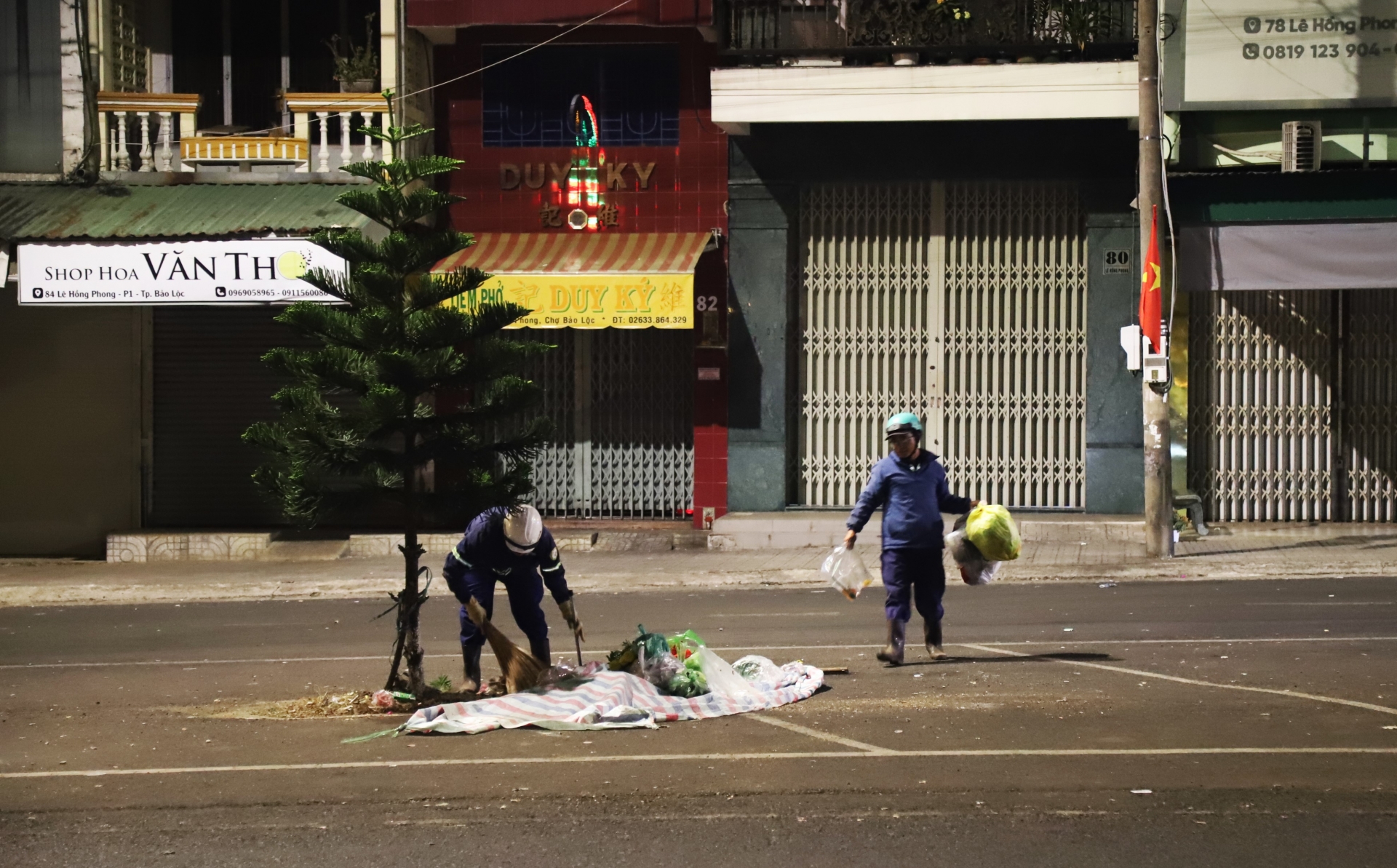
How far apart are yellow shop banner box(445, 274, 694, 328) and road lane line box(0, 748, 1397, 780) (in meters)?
10.7

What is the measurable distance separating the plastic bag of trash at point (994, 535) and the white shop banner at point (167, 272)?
9.43 m

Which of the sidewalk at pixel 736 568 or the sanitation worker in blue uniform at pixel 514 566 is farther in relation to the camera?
the sidewalk at pixel 736 568

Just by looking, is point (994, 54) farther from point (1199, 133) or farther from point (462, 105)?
point (462, 105)

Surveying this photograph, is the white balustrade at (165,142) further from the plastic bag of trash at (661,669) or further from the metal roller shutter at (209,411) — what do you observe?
the plastic bag of trash at (661,669)

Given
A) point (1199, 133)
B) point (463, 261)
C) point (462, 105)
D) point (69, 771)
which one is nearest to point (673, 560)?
point (463, 261)

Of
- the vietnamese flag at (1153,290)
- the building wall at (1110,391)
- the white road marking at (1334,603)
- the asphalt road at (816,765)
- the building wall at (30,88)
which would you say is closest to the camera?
the asphalt road at (816,765)

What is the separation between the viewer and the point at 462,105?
66.0 feet

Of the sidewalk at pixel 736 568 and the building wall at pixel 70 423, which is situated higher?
the building wall at pixel 70 423

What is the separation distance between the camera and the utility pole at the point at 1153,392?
54.0 feet

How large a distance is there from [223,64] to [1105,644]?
13992 mm

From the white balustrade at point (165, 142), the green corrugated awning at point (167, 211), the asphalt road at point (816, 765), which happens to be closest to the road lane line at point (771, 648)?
the asphalt road at point (816, 765)

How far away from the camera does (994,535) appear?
10.6 metres

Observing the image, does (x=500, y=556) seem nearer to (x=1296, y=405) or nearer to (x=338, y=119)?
(x=338, y=119)

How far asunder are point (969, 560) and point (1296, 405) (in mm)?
9704
